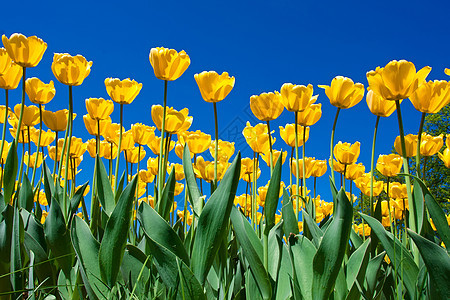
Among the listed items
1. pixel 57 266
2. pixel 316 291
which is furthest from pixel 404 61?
pixel 57 266

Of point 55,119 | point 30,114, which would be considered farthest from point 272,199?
point 30,114

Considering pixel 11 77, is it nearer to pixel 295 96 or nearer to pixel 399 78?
pixel 295 96

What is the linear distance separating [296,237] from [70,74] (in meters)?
1.52

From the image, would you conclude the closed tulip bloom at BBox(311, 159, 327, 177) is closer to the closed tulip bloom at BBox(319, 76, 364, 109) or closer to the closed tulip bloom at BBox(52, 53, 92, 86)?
the closed tulip bloom at BBox(319, 76, 364, 109)

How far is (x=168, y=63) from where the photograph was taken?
2.00 meters

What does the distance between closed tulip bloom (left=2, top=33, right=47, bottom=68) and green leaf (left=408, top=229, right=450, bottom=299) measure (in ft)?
6.69

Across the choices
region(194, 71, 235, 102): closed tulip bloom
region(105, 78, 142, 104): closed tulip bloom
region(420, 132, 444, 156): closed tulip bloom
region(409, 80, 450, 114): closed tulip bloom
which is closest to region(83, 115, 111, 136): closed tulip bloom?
region(105, 78, 142, 104): closed tulip bloom

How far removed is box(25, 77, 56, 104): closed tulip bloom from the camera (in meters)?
2.43

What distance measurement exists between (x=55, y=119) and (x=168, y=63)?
1074 mm

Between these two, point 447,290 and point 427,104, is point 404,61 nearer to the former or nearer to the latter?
point 427,104

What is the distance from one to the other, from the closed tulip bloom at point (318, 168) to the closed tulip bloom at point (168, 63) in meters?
1.53

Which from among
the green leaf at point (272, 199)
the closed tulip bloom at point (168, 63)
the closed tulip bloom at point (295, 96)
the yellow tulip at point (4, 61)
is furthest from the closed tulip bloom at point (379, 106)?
the yellow tulip at point (4, 61)

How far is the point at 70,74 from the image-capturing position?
2.14 metres

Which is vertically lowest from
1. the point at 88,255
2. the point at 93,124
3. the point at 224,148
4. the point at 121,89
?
the point at 88,255
